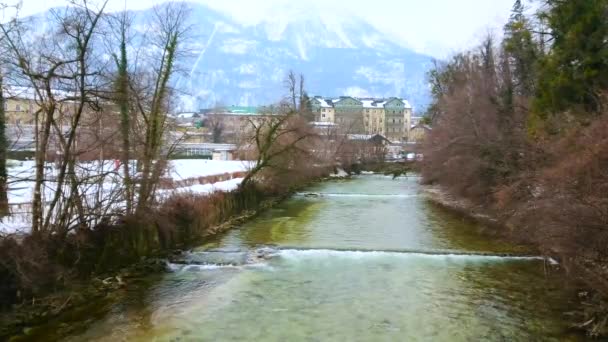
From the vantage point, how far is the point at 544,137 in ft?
63.5

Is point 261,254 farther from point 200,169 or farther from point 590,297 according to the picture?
point 200,169

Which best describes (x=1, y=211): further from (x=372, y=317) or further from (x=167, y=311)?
(x=372, y=317)

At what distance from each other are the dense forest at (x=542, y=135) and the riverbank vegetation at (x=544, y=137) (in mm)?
35

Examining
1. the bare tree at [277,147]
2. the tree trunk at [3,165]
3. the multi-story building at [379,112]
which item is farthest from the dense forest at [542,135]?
the multi-story building at [379,112]

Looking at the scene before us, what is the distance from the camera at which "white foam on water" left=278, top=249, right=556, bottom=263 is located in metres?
18.6

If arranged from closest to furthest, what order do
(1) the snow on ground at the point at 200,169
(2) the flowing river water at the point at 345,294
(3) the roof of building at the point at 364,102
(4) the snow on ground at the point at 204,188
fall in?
(2) the flowing river water at the point at 345,294 → (4) the snow on ground at the point at 204,188 → (1) the snow on ground at the point at 200,169 → (3) the roof of building at the point at 364,102

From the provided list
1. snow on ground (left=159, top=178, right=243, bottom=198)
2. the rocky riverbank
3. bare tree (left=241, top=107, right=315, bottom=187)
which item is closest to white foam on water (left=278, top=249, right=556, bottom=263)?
the rocky riverbank

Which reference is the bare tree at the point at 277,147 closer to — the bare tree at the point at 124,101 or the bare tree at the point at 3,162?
the bare tree at the point at 124,101

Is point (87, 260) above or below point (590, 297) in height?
above

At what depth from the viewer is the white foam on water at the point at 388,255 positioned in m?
18.6

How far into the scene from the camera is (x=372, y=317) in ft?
40.8

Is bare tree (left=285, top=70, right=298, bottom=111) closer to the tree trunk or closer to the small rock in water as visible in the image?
the small rock in water

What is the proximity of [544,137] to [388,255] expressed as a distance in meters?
7.07

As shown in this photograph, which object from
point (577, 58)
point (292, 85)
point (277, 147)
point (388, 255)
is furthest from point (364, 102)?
point (388, 255)
